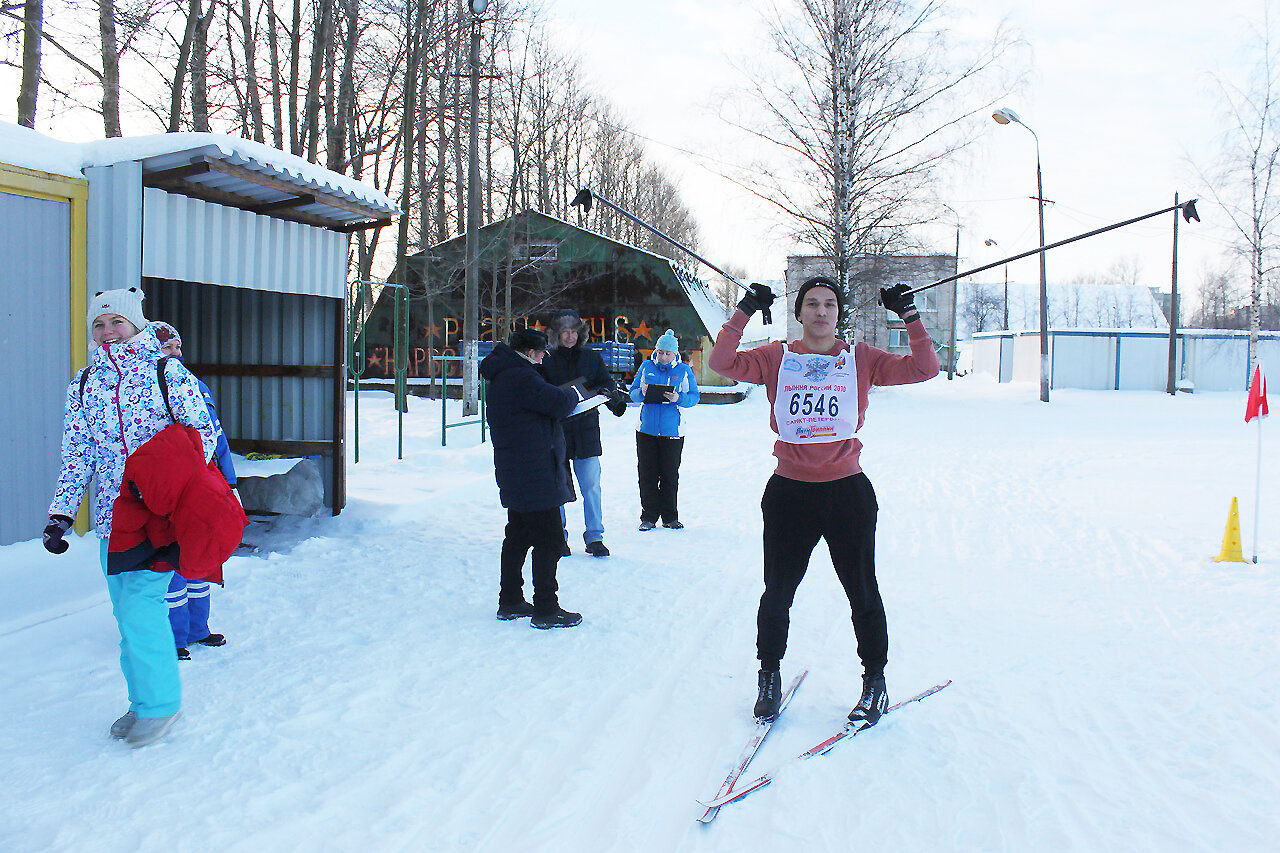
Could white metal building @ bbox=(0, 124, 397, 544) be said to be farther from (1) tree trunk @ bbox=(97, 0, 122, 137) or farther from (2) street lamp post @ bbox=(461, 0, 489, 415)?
(2) street lamp post @ bbox=(461, 0, 489, 415)

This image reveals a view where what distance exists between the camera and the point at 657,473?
7641 mm

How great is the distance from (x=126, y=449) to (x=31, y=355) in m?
2.86

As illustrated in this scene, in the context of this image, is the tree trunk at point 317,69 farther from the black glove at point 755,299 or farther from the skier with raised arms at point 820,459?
the skier with raised arms at point 820,459

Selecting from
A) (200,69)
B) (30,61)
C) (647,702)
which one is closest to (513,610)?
(647,702)

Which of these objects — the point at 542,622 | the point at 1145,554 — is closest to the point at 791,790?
the point at 542,622

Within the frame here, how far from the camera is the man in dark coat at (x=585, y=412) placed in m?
6.21

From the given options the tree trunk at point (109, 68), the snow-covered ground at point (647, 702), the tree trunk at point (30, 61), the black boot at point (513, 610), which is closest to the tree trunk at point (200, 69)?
the tree trunk at point (109, 68)

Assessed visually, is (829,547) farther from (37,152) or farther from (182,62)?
(182,62)

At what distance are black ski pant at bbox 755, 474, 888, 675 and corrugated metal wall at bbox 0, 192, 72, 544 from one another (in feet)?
15.1

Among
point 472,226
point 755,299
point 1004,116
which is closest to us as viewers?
point 755,299

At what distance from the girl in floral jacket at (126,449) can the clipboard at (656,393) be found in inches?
179

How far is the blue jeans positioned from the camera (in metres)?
6.55

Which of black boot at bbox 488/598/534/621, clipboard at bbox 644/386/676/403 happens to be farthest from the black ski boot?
clipboard at bbox 644/386/676/403

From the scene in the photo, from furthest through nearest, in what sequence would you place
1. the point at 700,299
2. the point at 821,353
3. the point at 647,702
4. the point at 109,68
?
the point at 700,299 → the point at 109,68 → the point at 647,702 → the point at 821,353
